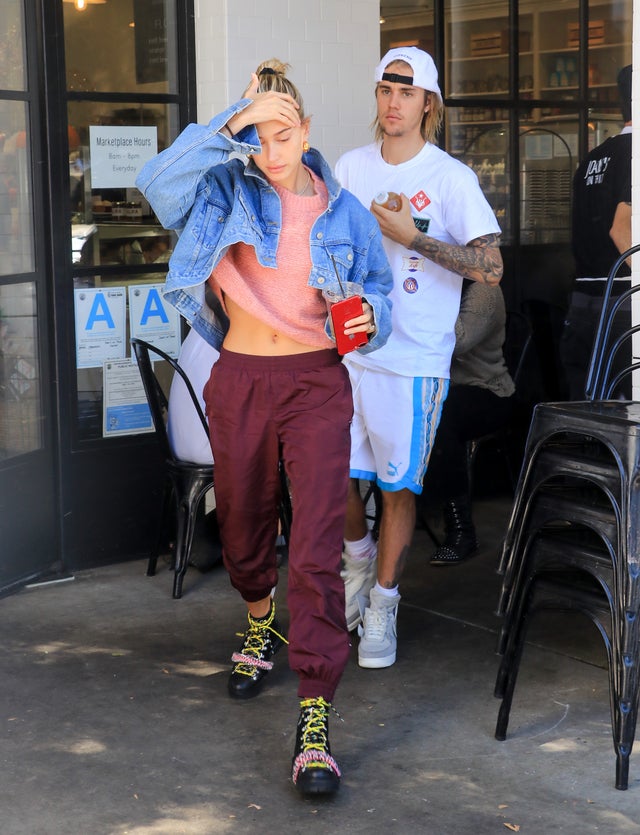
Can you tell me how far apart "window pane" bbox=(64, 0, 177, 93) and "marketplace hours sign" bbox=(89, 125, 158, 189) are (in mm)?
158

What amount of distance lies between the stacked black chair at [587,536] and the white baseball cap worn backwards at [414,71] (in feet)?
3.40

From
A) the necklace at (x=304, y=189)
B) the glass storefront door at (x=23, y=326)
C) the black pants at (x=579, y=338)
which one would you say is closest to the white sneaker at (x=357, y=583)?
the glass storefront door at (x=23, y=326)

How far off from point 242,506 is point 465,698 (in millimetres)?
910

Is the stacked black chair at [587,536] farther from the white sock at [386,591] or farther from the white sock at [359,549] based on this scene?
the white sock at [359,549]

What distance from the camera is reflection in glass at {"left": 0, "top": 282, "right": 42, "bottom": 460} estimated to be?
15.6 feet

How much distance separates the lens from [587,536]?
11.5ft

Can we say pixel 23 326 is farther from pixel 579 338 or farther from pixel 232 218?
pixel 579 338

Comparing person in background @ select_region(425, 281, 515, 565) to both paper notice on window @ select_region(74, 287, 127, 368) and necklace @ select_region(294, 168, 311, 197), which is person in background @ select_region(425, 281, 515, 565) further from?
necklace @ select_region(294, 168, 311, 197)

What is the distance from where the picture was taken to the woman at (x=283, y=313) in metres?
3.34

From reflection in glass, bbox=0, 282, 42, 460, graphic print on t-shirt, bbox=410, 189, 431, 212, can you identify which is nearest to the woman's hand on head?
graphic print on t-shirt, bbox=410, 189, 431, 212

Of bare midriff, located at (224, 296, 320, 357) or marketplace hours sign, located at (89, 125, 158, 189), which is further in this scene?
marketplace hours sign, located at (89, 125, 158, 189)

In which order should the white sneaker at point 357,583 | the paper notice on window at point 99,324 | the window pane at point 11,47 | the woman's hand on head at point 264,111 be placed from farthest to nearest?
the paper notice on window at point 99,324 < the window pane at point 11,47 < the white sneaker at point 357,583 < the woman's hand on head at point 264,111

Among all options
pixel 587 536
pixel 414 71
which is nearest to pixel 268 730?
pixel 587 536

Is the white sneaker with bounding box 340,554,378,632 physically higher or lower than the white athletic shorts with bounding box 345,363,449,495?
lower
